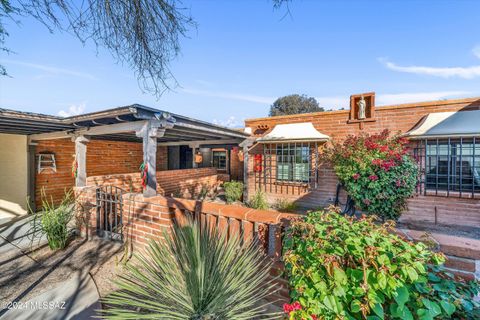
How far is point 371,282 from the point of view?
1340 millimetres

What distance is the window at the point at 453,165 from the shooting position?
579 centimetres

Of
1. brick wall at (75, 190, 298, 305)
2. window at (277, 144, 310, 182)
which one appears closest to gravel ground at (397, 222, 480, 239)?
window at (277, 144, 310, 182)

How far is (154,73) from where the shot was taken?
10.0ft

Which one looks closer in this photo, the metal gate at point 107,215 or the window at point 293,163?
the metal gate at point 107,215

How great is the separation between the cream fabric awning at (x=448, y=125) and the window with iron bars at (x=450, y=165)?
0.48 metres

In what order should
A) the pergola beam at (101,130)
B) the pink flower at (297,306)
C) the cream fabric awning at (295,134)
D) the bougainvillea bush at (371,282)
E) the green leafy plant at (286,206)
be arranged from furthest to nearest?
the green leafy plant at (286,206)
the cream fabric awning at (295,134)
the pergola beam at (101,130)
the pink flower at (297,306)
the bougainvillea bush at (371,282)

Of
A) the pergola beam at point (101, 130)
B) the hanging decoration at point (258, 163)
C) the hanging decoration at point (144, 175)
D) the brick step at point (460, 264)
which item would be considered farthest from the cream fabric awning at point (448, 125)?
the pergola beam at point (101, 130)

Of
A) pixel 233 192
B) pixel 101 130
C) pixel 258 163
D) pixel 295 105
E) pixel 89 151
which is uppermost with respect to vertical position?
pixel 295 105

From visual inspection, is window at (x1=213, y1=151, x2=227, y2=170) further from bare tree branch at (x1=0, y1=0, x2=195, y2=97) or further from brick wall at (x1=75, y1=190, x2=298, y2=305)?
bare tree branch at (x1=0, y1=0, x2=195, y2=97)

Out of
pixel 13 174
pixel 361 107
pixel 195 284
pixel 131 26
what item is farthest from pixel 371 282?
pixel 13 174

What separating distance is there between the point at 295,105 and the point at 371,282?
2857 centimetres

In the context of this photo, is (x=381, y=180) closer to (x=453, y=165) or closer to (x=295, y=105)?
(x=453, y=165)

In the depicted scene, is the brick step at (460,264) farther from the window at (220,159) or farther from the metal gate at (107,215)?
the window at (220,159)

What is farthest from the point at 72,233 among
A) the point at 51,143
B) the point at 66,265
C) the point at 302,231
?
the point at 302,231
